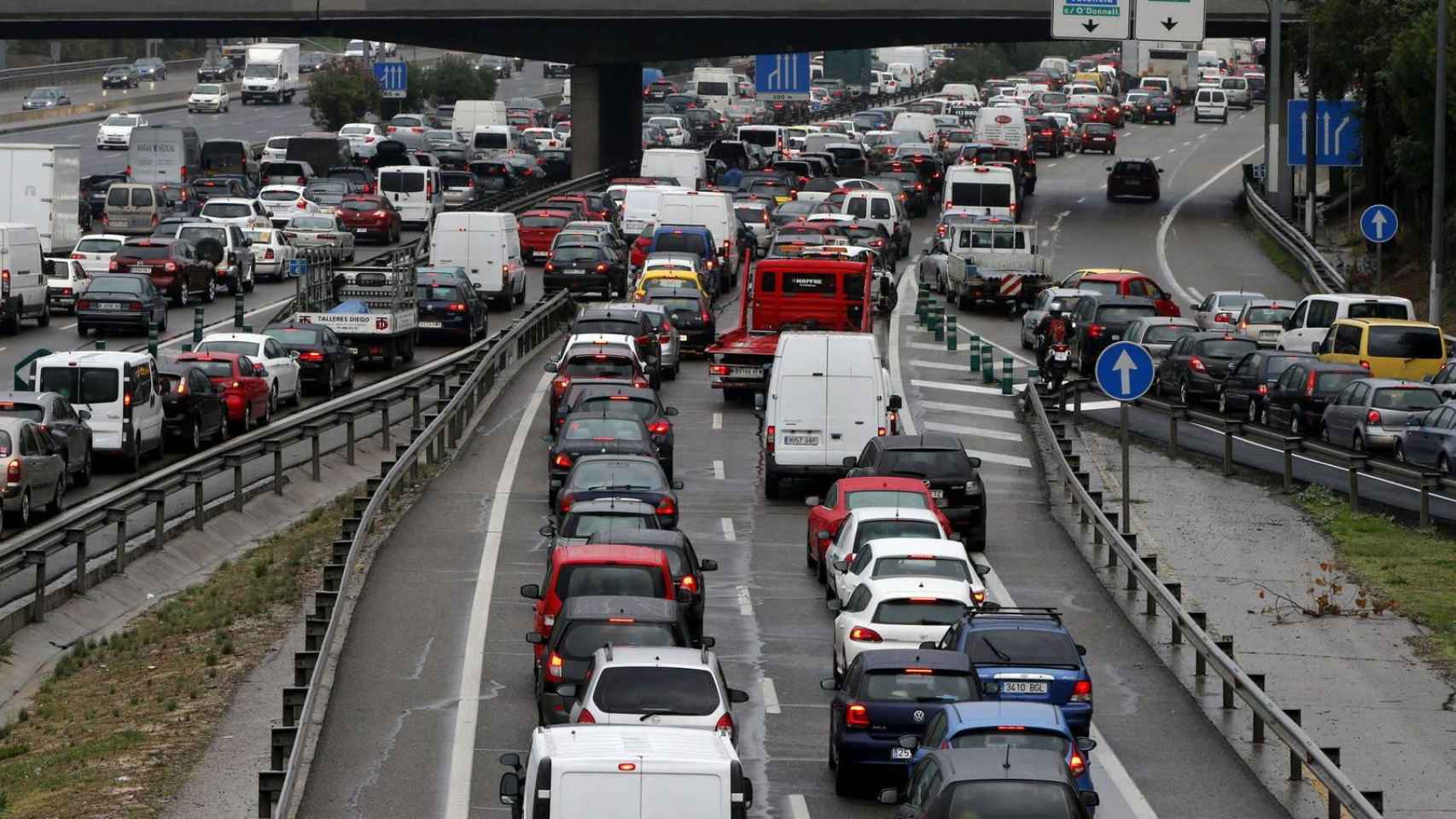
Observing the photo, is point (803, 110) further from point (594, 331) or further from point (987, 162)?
point (594, 331)

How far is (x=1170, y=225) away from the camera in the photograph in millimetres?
76688

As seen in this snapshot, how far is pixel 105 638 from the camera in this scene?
25.5m

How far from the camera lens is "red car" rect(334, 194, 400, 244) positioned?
6912 centimetres

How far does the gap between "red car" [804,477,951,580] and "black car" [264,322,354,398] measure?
17.2 meters

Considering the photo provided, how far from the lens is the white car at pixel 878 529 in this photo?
2477 centimetres

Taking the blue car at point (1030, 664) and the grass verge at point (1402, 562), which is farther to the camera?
the grass verge at point (1402, 562)

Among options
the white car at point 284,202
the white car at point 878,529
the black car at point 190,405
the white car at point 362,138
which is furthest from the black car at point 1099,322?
the white car at point 362,138

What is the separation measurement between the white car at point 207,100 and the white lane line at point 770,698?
108 m

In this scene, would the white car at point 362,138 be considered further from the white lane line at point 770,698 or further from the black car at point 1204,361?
the white lane line at point 770,698

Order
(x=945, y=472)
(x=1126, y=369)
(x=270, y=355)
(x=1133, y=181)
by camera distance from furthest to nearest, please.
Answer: (x=1133, y=181) < (x=270, y=355) < (x=945, y=472) < (x=1126, y=369)

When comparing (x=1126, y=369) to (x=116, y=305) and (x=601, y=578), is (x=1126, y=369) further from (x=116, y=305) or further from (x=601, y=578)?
(x=116, y=305)

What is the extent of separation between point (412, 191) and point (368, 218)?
464 centimetres

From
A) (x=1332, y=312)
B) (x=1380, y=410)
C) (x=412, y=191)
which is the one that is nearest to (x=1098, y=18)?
(x=1332, y=312)

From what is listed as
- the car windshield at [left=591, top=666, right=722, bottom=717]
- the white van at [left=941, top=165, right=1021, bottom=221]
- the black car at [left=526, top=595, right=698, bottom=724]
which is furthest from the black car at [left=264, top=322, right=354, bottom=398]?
the car windshield at [left=591, top=666, right=722, bottom=717]
